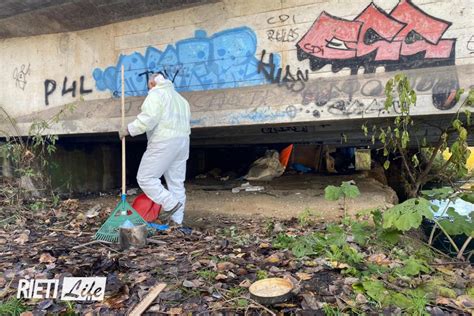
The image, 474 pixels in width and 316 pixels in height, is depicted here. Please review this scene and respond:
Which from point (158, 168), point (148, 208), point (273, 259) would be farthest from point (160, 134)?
point (273, 259)

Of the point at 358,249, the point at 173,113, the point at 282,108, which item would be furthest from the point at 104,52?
the point at 358,249

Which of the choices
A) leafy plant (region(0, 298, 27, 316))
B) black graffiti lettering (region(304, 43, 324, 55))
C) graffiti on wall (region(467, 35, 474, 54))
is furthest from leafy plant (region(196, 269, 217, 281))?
graffiti on wall (region(467, 35, 474, 54))

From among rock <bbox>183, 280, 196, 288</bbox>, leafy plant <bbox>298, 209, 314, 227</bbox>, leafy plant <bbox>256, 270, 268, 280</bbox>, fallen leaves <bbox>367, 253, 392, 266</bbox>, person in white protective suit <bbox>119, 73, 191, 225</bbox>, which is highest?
person in white protective suit <bbox>119, 73, 191, 225</bbox>

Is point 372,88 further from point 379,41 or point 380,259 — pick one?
point 380,259

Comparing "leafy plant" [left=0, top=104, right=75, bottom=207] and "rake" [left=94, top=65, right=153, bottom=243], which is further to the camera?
"leafy plant" [left=0, top=104, right=75, bottom=207]

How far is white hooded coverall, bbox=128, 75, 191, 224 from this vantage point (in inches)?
165

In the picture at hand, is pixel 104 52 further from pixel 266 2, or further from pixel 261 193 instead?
pixel 261 193

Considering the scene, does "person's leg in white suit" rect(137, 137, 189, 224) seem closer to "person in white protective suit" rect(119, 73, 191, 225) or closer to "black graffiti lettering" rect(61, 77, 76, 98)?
"person in white protective suit" rect(119, 73, 191, 225)

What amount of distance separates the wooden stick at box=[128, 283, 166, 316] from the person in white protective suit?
1.79 metres

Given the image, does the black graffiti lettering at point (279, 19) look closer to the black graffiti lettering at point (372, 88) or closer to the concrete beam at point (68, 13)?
the concrete beam at point (68, 13)

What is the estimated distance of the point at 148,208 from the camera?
448 centimetres

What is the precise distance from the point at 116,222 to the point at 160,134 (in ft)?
3.69

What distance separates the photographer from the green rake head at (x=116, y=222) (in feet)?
12.8

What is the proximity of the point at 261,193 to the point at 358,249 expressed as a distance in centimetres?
356
